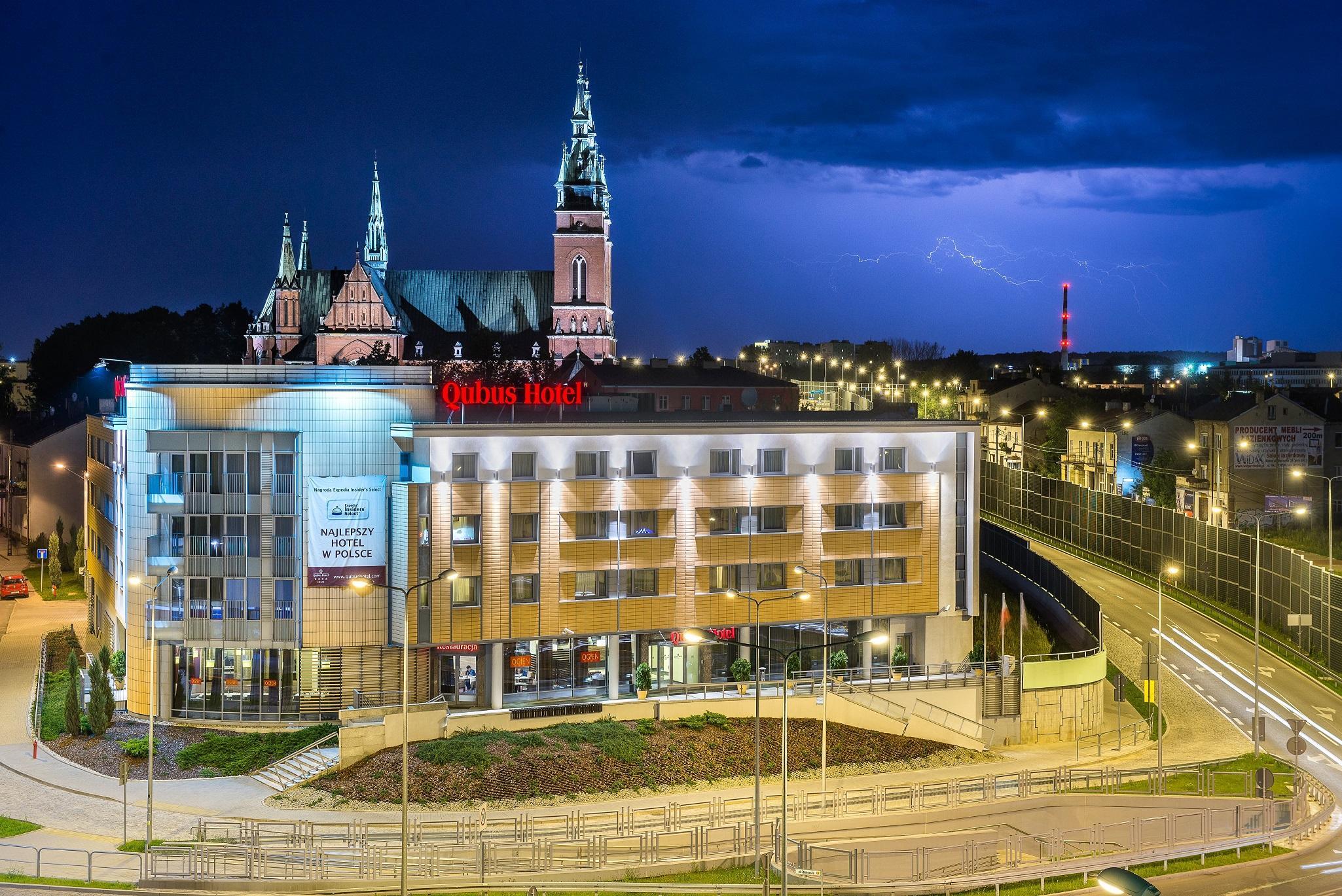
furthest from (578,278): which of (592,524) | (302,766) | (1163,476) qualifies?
(302,766)

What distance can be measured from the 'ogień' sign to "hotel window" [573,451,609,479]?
2.35 m

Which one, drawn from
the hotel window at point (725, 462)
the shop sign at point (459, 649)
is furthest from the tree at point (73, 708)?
the hotel window at point (725, 462)

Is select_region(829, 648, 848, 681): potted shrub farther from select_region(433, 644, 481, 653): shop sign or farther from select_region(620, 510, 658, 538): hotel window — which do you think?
select_region(433, 644, 481, 653): shop sign

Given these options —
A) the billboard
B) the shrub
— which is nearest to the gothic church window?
the billboard

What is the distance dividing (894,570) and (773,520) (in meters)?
6.67

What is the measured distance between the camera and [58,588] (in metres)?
101

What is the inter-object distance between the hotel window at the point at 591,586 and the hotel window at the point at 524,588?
192cm

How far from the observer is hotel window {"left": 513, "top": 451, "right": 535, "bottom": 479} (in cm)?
6197

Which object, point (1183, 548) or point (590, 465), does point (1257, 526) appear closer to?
point (1183, 548)

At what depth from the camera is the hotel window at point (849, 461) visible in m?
66.9

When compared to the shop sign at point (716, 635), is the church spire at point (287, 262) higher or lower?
higher

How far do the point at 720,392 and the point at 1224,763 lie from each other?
65.3 m

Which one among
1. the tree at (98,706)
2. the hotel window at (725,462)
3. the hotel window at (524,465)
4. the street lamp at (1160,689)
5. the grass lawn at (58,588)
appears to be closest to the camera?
the street lamp at (1160,689)

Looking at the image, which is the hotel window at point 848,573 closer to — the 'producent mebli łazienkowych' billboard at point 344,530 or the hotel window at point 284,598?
the 'producent mebli łazienkowych' billboard at point 344,530
